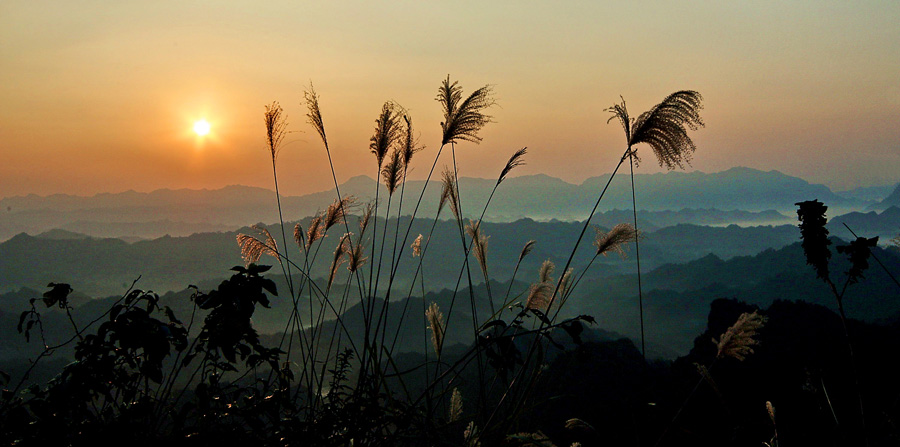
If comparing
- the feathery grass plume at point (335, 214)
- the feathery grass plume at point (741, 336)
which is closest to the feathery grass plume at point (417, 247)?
the feathery grass plume at point (335, 214)

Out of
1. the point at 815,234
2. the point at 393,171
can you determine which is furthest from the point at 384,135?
the point at 815,234

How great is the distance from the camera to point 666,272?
11481 cm

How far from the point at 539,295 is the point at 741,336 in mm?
1217

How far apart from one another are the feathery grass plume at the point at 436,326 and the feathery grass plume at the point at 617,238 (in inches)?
40.7

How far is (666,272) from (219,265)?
327 feet

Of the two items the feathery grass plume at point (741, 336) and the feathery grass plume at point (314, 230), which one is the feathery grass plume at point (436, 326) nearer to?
the feathery grass plume at point (314, 230)

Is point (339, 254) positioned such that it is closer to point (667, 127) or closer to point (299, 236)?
point (299, 236)

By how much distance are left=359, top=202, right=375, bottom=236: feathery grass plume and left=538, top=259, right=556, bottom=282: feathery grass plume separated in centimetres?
126

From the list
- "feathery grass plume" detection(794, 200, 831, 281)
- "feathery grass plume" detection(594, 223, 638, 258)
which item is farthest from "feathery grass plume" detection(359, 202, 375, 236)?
"feathery grass plume" detection(794, 200, 831, 281)

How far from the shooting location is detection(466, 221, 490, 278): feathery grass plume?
3.69 m

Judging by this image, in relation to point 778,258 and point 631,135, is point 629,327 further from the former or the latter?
point 631,135

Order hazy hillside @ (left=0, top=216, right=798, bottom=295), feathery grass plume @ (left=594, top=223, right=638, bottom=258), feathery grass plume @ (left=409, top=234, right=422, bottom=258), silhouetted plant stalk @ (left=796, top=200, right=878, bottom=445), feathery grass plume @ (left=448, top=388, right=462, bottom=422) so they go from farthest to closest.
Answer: hazy hillside @ (left=0, top=216, right=798, bottom=295), feathery grass plume @ (left=409, top=234, right=422, bottom=258), feathery grass plume @ (left=594, top=223, right=638, bottom=258), feathery grass plume @ (left=448, top=388, right=462, bottom=422), silhouetted plant stalk @ (left=796, top=200, right=878, bottom=445)

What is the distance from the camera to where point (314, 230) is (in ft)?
12.2

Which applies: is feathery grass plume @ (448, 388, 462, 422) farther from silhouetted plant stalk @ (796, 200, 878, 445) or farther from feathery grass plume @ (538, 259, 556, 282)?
silhouetted plant stalk @ (796, 200, 878, 445)
